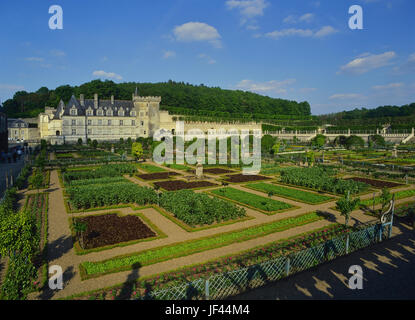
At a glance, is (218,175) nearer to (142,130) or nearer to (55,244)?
(55,244)

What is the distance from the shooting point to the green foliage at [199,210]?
13.9 m

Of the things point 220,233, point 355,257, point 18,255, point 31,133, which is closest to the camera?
point 18,255

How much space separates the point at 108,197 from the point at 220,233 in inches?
314

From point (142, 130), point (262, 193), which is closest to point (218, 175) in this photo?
point (262, 193)

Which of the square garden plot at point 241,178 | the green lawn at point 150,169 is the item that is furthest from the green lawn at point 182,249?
the green lawn at point 150,169

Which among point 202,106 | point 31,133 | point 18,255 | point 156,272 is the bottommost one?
point 156,272

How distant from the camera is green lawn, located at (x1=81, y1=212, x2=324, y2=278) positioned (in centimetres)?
959

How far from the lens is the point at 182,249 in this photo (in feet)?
36.0

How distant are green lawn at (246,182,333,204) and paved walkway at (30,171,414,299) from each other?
1.10 meters

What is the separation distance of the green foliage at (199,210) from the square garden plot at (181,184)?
4514mm

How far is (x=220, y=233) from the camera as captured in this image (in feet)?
41.3

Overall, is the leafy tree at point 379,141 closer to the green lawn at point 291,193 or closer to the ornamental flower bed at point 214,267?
the green lawn at point 291,193

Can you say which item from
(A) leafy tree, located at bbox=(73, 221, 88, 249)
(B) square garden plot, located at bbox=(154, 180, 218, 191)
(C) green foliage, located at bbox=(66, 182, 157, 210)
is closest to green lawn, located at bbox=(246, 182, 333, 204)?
(B) square garden plot, located at bbox=(154, 180, 218, 191)

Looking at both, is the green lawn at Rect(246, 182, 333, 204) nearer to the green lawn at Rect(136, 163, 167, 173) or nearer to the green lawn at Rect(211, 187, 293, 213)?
the green lawn at Rect(211, 187, 293, 213)
